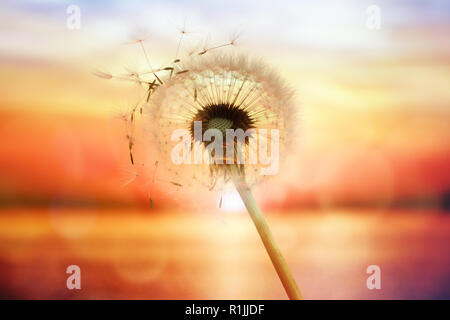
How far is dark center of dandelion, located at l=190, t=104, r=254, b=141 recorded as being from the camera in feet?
8.39

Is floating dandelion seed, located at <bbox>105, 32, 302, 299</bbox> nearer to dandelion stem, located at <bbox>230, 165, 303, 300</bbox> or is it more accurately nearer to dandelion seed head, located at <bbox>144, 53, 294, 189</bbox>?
dandelion seed head, located at <bbox>144, 53, 294, 189</bbox>

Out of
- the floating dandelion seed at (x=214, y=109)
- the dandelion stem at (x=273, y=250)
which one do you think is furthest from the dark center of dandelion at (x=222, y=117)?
the dandelion stem at (x=273, y=250)

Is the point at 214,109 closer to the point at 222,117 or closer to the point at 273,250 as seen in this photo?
the point at 222,117

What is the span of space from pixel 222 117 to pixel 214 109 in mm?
58

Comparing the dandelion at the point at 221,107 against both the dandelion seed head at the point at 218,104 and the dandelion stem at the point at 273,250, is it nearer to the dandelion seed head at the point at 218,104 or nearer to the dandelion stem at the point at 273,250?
the dandelion seed head at the point at 218,104

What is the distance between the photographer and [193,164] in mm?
2709

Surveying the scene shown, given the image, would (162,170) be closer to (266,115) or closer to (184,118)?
(184,118)

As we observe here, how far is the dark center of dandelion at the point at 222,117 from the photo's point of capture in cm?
256

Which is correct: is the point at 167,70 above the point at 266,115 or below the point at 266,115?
above

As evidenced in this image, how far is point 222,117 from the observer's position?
2570mm

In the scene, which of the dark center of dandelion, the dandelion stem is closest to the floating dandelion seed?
the dark center of dandelion

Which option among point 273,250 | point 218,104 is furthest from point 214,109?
point 273,250

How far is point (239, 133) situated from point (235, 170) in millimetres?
204
